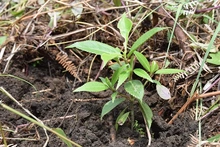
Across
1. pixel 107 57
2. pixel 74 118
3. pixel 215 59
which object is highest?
pixel 107 57

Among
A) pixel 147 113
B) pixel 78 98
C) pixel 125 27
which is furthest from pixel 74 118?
pixel 125 27

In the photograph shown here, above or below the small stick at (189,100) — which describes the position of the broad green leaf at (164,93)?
above

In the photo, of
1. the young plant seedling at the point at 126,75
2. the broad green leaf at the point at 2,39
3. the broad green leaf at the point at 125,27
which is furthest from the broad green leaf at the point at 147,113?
the broad green leaf at the point at 2,39

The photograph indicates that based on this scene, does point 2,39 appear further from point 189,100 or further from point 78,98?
point 189,100

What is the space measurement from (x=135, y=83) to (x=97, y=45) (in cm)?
20

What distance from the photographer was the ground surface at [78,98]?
1210mm

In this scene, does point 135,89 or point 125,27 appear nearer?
point 135,89

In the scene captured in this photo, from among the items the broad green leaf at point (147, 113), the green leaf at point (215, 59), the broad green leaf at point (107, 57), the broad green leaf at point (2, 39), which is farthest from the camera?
the broad green leaf at point (2, 39)

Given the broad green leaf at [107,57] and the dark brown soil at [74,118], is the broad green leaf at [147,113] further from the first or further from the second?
the broad green leaf at [107,57]

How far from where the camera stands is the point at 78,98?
1385 mm

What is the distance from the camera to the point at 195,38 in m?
1.50

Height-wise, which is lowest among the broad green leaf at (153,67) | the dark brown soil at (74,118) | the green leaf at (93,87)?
the dark brown soil at (74,118)

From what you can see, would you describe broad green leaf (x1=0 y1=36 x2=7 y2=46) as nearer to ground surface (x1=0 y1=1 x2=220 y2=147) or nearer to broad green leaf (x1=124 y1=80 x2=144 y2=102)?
ground surface (x1=0 y1=1 x2=220 y2=147)

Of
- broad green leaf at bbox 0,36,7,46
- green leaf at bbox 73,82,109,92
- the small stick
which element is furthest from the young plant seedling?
broad green leaf at bbox 0,36,7,46
